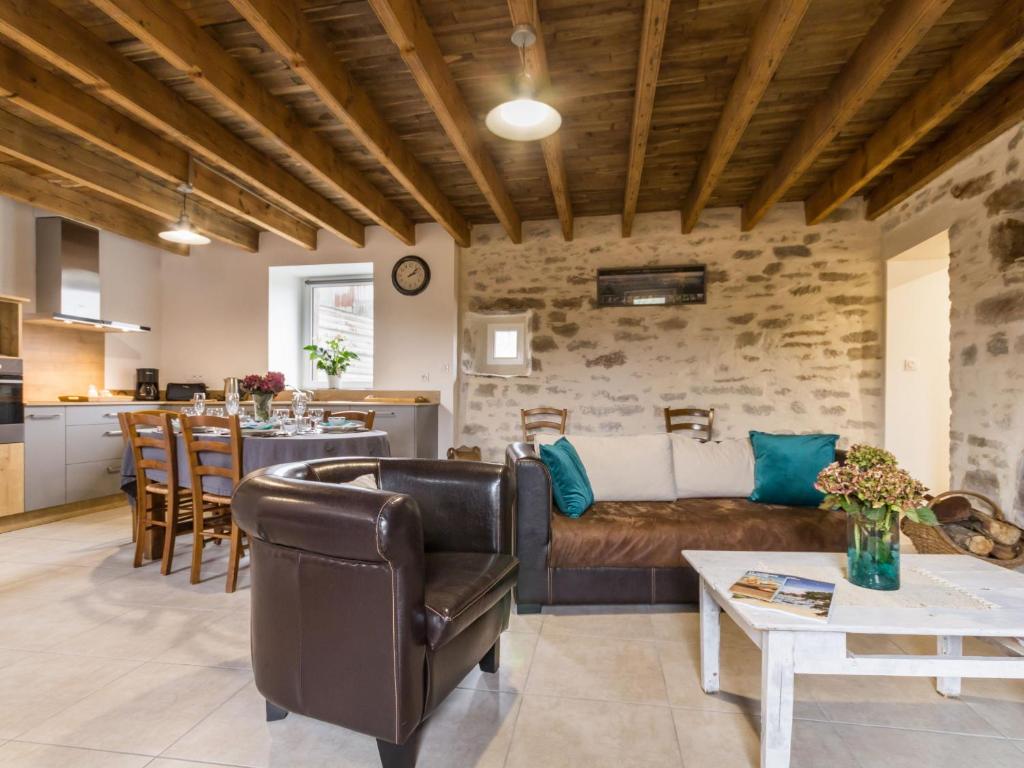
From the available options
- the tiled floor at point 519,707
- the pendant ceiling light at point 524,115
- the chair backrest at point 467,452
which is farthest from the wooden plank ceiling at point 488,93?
the tiled floor at point 519,707

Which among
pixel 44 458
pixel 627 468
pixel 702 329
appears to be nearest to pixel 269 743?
pixel 627 468

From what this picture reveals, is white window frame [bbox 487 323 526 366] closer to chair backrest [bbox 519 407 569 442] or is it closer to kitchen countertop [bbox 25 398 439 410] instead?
chair backrest [bbox 519 407 569 442]

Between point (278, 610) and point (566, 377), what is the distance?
3.98m

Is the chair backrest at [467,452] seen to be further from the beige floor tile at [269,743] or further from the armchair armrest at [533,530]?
the beige floor tile at [269,743]

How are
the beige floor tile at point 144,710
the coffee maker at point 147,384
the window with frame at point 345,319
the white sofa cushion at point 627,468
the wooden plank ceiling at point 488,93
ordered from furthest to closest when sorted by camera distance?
the window with frame at point 345,319, the coffee maker at point 147,384, the white sofa cushion at point 627,468, the wooden plank ceiling at point 488,93, the beige floor tile at point 144,710

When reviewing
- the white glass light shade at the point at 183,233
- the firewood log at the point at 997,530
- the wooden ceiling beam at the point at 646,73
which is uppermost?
the wooden ceiling beam at the point at 646,73

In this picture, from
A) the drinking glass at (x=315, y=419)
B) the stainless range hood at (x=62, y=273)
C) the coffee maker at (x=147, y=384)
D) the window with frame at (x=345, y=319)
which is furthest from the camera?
the window with frame at (x=345, y=319)

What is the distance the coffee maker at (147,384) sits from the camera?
521 centimetres

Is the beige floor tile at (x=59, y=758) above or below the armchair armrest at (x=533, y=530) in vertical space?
below

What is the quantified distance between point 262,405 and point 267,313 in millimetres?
2531

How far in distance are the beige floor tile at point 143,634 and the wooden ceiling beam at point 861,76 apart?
12.5 feet

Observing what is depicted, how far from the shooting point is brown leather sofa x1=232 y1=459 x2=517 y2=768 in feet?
4.14

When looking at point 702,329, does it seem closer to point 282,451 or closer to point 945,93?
point 945,93

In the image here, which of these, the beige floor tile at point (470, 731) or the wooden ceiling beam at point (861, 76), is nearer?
the beige floor tile at point (470, 731)
